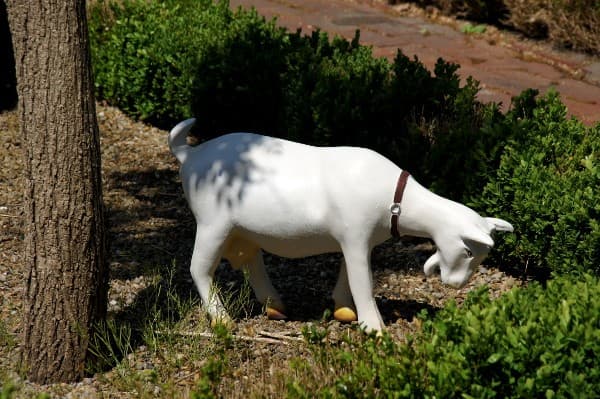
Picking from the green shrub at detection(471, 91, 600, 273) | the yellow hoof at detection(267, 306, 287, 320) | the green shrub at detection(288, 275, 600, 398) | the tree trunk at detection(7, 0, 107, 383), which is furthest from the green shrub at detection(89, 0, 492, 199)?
the tree trunk at detection(7, 0, 107, 383)

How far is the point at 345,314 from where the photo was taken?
5172 mm

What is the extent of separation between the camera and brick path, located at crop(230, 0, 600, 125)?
347 inches

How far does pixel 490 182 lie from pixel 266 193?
177 centimetres

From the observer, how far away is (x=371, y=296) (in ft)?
15.8

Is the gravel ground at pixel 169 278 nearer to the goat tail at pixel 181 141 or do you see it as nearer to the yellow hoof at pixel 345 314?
the yellow hoof at pixel 345 314

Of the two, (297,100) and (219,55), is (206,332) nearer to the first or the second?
(297,100)

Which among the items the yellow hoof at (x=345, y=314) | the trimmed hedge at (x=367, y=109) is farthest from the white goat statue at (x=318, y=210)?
the trimmed hedge at (x=367, y=109)

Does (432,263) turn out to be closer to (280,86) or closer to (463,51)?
(280,86)

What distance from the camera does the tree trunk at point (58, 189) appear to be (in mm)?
4430

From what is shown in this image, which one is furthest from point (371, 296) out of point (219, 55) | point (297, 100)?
point (219, 55)

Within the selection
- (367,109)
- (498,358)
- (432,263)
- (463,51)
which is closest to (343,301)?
(432,263)

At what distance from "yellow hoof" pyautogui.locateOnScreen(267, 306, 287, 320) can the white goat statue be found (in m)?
0.33

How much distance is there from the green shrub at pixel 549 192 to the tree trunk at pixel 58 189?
2.53 meters

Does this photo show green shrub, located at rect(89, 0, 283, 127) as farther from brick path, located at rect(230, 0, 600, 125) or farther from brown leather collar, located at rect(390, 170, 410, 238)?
brown leather collar, located at rect(390, 170, 410, 238)
